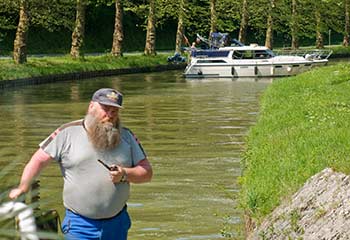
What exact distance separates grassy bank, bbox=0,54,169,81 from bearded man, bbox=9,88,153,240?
33575 millimetres

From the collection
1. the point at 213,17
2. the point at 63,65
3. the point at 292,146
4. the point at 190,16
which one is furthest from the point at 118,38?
the point at 292,146

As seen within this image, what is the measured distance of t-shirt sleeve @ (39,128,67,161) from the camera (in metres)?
7.75

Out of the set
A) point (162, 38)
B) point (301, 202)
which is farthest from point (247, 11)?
point (301, 202)

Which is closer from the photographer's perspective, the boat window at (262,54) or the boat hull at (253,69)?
the boat hull at (253,69)

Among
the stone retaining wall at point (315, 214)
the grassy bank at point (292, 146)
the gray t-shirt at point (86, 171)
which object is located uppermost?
the gray t-shirt at point (86, 171)

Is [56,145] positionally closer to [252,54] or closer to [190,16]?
[252,54]

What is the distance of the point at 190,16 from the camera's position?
6950 cm

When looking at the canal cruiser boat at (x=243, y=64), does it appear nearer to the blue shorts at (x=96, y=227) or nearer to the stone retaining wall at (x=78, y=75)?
the stone retaining wall at (x=78, y=75)

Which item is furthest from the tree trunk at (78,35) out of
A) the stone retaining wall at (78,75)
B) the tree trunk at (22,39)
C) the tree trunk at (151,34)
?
the tree trunk at (151,34)

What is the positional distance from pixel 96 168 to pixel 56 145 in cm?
36

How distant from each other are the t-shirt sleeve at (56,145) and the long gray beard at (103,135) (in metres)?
0.21

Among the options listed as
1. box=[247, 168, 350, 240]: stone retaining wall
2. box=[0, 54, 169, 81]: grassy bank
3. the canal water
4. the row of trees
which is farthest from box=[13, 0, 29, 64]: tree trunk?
box=[247, 168, 350, 240]: stone retaining wall

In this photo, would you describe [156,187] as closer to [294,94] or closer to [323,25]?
[294,94]

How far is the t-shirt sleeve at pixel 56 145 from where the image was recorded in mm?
7754
